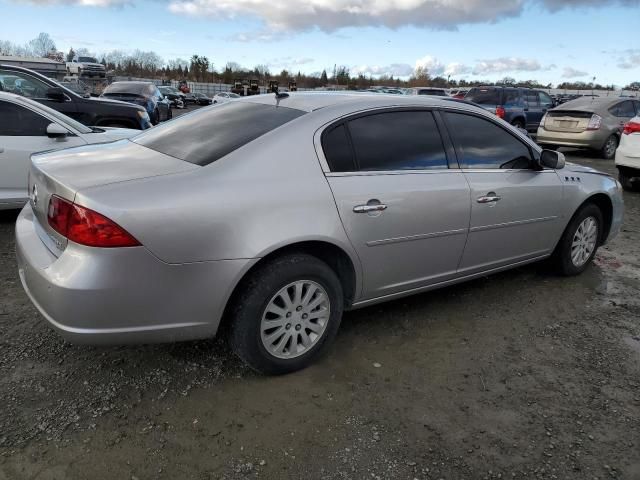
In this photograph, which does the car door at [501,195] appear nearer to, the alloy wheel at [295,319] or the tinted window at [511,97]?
the alloy wheel at [295,319]

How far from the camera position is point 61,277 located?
2398mm

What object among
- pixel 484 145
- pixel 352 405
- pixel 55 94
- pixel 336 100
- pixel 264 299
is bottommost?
pixel 352 405

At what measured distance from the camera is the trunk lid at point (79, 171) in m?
2.53

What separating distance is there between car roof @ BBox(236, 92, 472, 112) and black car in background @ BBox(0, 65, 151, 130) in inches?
212

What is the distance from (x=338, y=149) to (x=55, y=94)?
6.53 metres

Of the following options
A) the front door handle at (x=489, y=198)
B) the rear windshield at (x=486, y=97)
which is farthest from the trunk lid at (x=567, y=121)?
the front door handle at (x=489, y=198)

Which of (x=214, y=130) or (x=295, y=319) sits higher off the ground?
(x=214, y=130)

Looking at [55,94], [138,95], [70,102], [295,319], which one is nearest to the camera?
[295,319]

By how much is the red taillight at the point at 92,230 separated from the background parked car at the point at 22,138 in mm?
3623

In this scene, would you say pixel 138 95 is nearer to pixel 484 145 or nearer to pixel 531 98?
pixel 484 145

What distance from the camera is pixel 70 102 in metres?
8.01

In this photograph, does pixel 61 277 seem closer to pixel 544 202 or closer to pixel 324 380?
pixel 324 380

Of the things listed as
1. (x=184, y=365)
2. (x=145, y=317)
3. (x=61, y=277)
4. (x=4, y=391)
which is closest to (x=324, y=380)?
(x=184, y=365)

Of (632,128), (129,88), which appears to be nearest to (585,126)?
(632,128)
